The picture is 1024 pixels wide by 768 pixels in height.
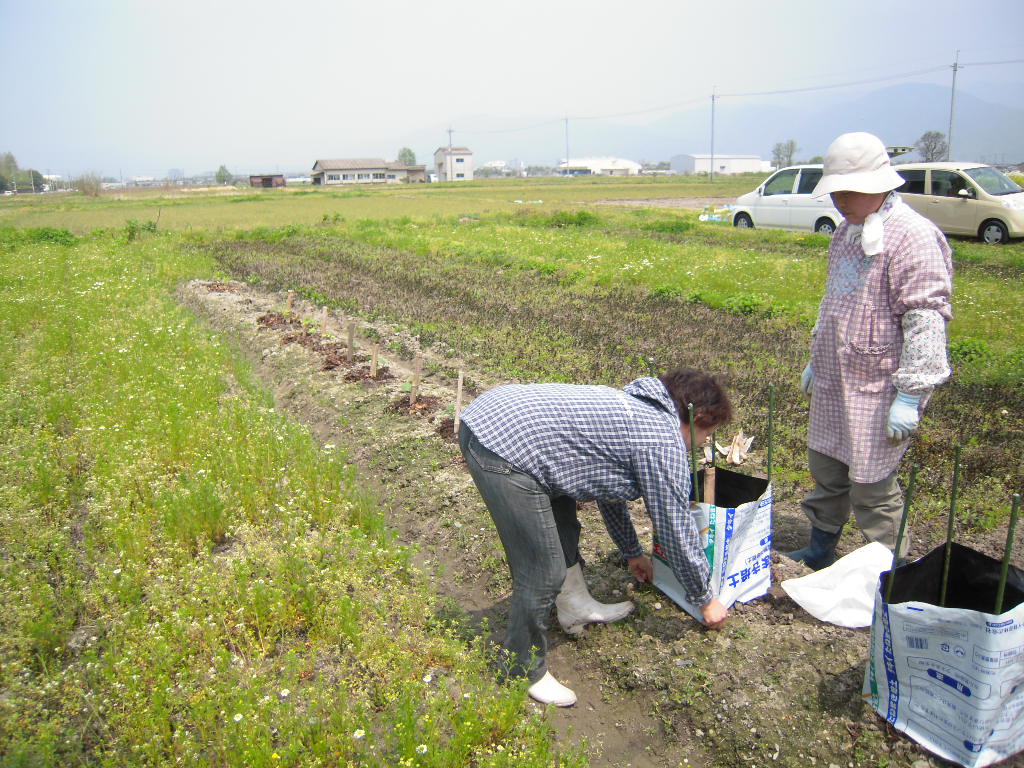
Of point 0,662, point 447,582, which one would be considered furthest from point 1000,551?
point 0,662

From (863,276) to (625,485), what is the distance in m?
1.36

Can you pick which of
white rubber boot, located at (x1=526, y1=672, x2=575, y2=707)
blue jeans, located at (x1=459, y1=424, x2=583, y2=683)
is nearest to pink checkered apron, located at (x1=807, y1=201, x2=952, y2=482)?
blue jeans, located at (x1=459, y1=424, x2=583, y2=683)

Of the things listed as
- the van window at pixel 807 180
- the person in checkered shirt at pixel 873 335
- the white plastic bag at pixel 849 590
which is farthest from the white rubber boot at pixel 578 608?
the van window at pixel 807 180

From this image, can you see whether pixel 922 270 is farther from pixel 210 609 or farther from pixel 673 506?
pixel 210 609

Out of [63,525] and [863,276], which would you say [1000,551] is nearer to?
[863,276]

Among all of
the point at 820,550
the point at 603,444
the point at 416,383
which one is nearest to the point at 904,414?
the point at 820,550

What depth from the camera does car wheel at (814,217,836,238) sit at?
Answer: 14.1 m

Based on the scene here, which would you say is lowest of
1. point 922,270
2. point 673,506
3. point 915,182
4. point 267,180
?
point 673,506

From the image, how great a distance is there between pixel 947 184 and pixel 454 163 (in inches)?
2972

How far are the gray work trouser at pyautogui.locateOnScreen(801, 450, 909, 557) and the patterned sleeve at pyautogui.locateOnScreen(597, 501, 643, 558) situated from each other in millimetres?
906

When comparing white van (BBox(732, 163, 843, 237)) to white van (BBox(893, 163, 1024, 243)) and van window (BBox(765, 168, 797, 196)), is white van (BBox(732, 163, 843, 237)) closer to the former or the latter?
van window (BBox(765, 168, 797, 196))

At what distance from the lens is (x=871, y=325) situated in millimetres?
2805

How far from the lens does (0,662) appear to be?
8.80 ft

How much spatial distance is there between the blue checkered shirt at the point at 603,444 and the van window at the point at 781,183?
14547mm
